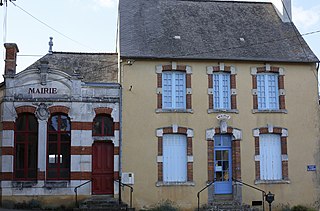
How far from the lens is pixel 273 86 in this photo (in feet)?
61.3

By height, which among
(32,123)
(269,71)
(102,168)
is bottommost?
(102,168)

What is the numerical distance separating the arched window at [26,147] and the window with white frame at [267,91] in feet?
30.4

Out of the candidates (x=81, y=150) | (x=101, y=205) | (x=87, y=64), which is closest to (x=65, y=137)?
(x=81, y=150)

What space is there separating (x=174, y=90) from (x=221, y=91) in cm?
200

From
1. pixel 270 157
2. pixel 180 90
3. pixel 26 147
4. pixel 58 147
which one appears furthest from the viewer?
pixel 270 157

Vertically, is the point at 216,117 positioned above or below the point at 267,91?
below

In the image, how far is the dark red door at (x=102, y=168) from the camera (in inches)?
671

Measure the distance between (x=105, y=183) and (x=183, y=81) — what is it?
519 cm

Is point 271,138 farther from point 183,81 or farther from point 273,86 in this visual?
point 183,81

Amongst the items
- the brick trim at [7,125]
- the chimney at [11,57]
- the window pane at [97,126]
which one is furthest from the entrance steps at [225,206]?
the chimney at [11,57]

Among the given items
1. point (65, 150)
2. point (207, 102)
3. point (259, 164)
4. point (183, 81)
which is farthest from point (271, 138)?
point (65, 150)

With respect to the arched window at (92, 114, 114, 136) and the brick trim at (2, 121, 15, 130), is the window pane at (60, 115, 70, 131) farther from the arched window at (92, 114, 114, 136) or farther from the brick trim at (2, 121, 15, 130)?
the brick trim at (2, 121, 15, 130)

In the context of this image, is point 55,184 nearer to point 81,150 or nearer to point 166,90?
point 81,150

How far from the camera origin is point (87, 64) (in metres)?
20.4
